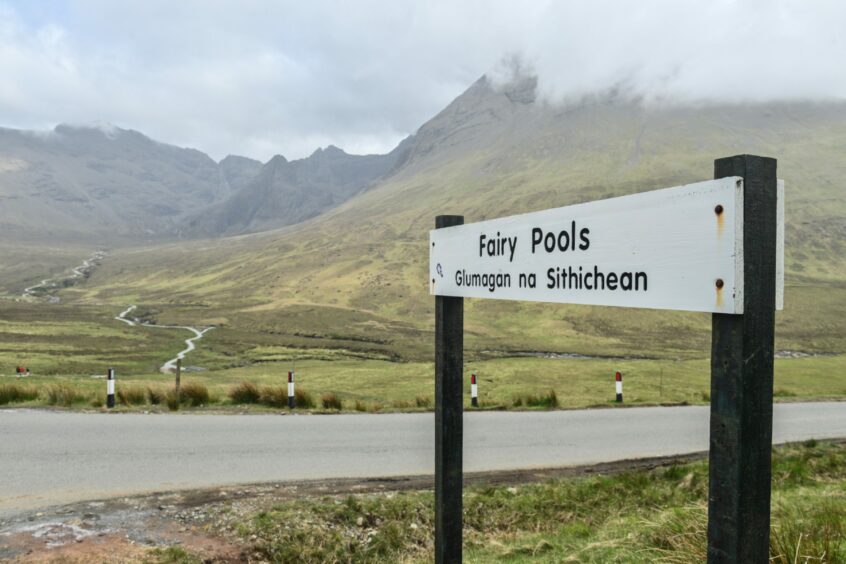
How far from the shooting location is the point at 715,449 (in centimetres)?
241

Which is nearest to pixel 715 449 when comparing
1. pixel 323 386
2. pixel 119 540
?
pixel 119 540

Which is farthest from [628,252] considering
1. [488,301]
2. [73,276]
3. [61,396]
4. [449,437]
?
[73,276]

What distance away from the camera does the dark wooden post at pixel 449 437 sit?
13.6 feet

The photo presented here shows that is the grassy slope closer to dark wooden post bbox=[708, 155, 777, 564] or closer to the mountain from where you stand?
the mountain

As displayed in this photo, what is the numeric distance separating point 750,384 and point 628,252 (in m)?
0.85

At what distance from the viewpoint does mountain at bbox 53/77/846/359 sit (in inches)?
2234

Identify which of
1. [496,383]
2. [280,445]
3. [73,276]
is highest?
[73,276]

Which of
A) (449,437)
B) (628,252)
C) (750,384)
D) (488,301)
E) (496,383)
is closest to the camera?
(750,384)

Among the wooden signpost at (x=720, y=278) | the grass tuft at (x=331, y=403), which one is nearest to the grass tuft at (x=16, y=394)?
the grass tuft at (x=331, y=403)

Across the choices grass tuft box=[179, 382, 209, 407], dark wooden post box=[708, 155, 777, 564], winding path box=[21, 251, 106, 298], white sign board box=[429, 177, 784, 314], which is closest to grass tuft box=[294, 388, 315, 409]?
grass tuft box=[179, 382, 209, 407]

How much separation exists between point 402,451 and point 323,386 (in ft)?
56.9

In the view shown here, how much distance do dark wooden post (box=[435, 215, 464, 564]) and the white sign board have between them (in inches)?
12.6

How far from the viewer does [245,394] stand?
46.6ft

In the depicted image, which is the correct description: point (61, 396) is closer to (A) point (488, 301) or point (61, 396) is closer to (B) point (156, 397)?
(B) point (156, 397)
